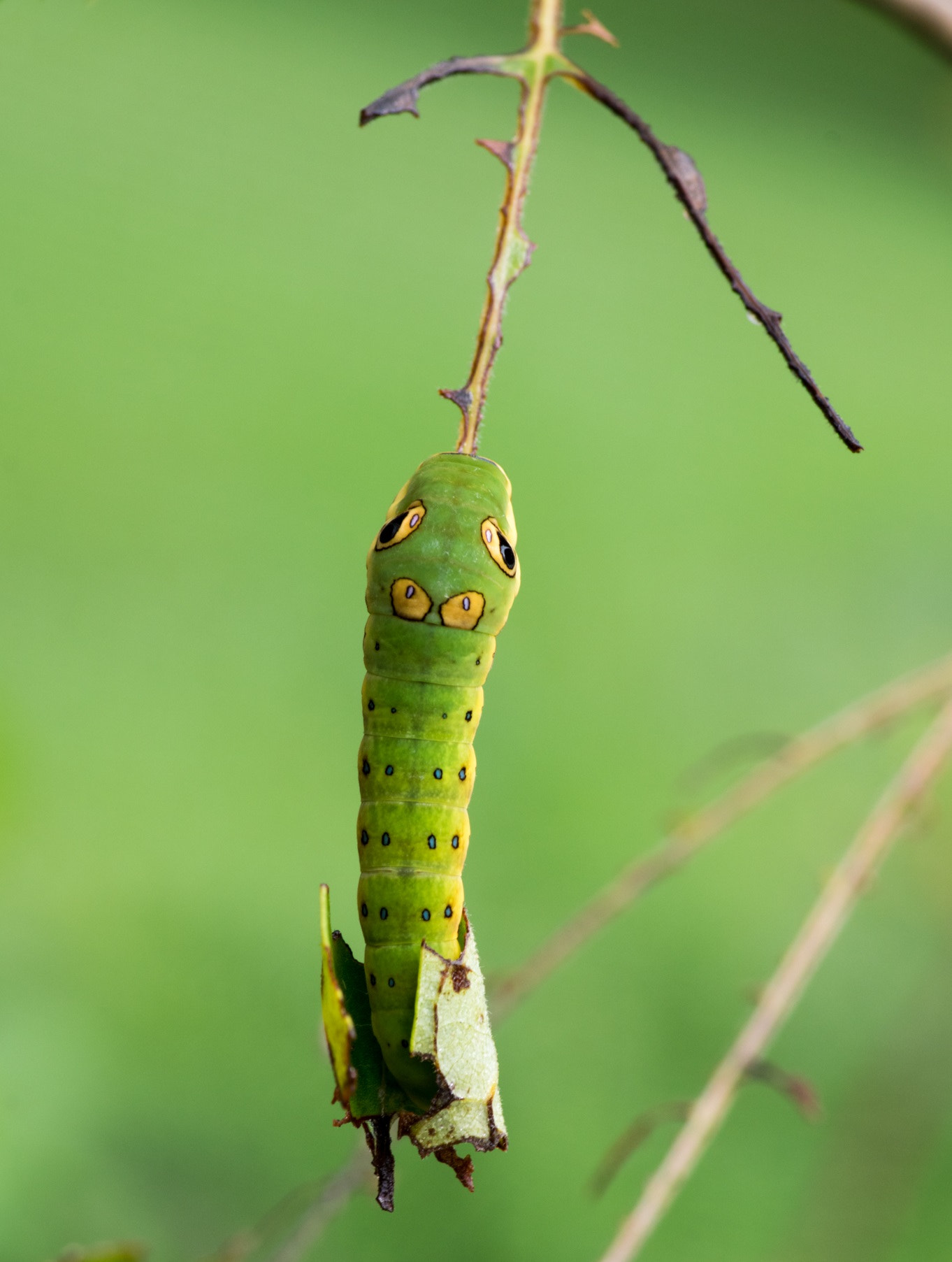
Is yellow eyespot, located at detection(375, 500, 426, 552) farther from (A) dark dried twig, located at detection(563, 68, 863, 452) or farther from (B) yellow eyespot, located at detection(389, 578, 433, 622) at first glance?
(A) dark dried twig, located at detection(563, 68, 863, 452)

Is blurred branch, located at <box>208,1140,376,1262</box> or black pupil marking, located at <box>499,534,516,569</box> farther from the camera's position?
blurred branch, located at <box>208,1140,376,1262</box>

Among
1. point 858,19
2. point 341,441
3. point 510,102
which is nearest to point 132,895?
point 341,441

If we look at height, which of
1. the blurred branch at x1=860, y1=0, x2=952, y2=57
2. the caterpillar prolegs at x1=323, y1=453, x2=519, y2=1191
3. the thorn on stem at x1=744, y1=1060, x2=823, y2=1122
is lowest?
the thorn on stem at x1=744, y1=1060, x2=823, y2=1122

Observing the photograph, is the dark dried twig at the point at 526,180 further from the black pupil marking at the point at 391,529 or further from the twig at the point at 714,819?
the twig at the point at 714,819

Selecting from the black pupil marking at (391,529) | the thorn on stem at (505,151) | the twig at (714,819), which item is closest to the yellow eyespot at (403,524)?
the black pupil marking at (391,529)

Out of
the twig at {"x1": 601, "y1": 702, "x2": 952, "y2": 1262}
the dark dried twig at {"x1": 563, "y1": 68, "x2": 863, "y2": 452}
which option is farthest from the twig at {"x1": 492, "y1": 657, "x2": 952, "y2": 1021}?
the dark dried twig at {"x1": 563, "y1": 68, "x2": 863, "y2": 452}

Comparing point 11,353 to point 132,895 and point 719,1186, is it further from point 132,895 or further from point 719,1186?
point 719,1186

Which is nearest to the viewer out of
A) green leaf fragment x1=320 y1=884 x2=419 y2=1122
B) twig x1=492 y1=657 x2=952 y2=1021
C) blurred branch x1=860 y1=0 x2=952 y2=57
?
green leaf fragment x1=320 y1=884 x2=419 y2=1122
